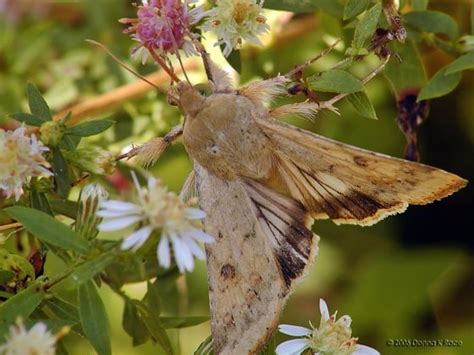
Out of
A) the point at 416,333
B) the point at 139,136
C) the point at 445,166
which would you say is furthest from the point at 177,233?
the point at 445,166

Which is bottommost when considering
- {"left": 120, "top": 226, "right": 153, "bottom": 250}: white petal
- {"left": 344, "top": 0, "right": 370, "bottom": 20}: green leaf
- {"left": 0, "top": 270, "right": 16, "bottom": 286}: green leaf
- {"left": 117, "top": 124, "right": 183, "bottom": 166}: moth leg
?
{"left": 0, "top": 270, "right": 16, "bottom": 286}: green leaf

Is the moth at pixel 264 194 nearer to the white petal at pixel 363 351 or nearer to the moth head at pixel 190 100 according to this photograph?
the moth head at pixel 190 100

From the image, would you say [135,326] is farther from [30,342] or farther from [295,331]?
[30,342]

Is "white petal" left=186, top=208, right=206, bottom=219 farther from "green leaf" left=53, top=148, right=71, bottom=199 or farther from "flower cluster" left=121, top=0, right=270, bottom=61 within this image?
"flower cluster" left=121, top=0, right=270, bottom=61

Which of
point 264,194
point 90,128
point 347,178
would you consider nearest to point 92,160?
point 90,128

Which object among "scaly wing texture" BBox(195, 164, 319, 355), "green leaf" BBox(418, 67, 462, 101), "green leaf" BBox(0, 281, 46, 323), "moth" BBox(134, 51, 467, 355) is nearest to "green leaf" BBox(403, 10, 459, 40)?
"green leaf" BBox(418, 67, 462, 101)

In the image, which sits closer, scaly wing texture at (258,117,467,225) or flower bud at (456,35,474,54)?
scaly wing texture at (258,117,467,225)

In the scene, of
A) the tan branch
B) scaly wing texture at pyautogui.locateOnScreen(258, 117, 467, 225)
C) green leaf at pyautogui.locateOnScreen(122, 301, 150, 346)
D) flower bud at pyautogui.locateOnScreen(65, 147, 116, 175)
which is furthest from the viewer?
the tan branch
